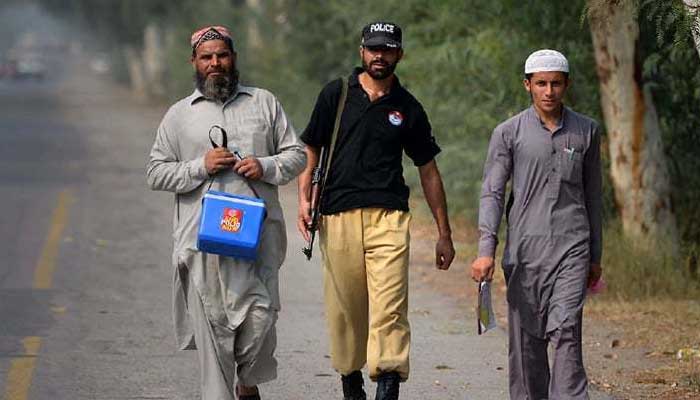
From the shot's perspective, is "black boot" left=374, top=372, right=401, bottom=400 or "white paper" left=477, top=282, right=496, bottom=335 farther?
"black boot" left=374, top=372, right=401, bottom=400

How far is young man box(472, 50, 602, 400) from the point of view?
751 centimetres

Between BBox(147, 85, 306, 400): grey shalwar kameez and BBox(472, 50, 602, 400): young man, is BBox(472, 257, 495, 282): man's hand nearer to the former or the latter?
BBox(472, 50, 602, 400): young man

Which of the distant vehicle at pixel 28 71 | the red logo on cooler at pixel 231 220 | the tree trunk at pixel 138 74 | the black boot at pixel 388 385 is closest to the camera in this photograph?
the red logo on cooler at pixel 231 220

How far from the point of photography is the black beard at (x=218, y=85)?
298 inches

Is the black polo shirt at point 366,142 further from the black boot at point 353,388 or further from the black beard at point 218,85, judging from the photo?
the black boot at point 353,388

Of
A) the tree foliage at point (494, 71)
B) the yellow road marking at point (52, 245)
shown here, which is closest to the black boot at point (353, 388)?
the tree foliage at point (494, 71)

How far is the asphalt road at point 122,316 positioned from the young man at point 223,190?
1387 mm

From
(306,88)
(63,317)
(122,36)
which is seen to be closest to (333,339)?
(63,317)

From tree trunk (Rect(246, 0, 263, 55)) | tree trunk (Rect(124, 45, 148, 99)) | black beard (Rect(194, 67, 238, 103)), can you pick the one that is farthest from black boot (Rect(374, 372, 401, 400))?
tree trunk (Rect(124, 45, 148, 99))

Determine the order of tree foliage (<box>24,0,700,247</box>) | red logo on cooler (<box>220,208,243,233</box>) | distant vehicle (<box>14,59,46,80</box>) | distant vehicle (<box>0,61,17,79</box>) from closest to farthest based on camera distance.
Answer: red logo on cooler (<box>220,208,243,233</box>), tree foliage (<box>24,0,700,247</box>), distant vehicle (<box>0,61,17,79</box>), distant vehicle (<box>14,59,46,80</box>)

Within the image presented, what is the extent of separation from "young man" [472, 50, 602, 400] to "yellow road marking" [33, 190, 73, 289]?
680 centimetres

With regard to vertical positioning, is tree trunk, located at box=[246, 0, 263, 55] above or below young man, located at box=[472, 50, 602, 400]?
above

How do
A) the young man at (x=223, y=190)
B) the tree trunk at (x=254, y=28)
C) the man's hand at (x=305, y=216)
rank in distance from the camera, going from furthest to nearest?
the tree trunk at (x=254, y=28), the man's hand at (x=305, y=216), the young man at (x=223, y=190)

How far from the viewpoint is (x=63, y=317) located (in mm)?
11883
